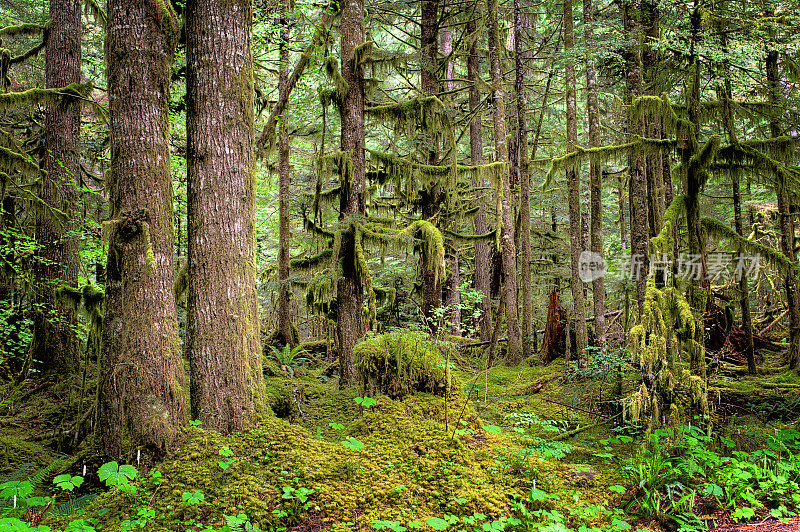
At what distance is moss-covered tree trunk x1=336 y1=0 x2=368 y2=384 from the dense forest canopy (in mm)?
49

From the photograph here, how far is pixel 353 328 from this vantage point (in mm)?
7984

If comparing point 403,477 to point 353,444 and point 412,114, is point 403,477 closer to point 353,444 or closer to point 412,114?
point 353,444

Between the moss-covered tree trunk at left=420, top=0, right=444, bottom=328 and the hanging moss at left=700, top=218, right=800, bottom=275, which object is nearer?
the hanging moss at left=700, top=218, right=800, bottom=275

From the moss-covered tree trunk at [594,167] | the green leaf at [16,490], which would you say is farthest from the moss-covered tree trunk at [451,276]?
the green leaf at [16,490]

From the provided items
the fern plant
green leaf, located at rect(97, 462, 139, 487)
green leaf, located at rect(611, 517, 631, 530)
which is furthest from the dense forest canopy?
green leaf, located at rect(611, 517, 631, 530)

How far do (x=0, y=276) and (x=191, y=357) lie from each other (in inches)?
312

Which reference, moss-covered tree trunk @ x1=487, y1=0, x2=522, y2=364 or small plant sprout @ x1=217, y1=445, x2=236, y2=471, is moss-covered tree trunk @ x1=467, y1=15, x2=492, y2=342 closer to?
moss-covered tree trunk @ x1=487, y1=0, x2=522, y2=364

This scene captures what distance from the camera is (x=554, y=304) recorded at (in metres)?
12.5

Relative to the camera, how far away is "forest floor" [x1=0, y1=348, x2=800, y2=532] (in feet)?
13.1

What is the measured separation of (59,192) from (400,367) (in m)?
7.82

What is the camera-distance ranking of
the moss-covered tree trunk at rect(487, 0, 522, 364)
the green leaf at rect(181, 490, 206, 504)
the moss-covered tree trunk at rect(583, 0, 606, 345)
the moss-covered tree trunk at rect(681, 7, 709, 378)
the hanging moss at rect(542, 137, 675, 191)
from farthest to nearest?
the moss-covered tree trunk at rect(487, 0, 522, 364)
the moss-covered tree trunk at rect(583, 0, 606, 345)
the hanging moss at rect(542, 137, 675, 191)
the moss-covered tree trunk at rect(681, 7, 709, 378)
the green leaf at rect(181, 490, 206, 504)

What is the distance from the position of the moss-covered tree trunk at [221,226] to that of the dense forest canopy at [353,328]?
0.02m

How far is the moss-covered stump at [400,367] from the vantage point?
19.6ft

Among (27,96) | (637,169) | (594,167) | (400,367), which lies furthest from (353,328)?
(637,169)
